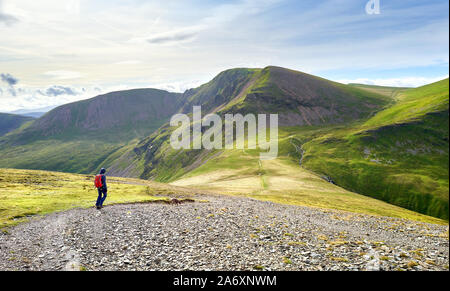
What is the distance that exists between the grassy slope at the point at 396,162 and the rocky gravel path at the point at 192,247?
402 ft

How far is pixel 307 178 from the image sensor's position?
11850cm

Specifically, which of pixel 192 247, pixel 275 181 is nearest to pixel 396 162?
pixel 275 181

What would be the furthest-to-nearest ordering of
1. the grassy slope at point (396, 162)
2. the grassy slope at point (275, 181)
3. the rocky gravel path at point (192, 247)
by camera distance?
the grassy slope at point (396, 162)
the grassy slope at point (275, 181)
the rocky gravel path at point (192, 247)

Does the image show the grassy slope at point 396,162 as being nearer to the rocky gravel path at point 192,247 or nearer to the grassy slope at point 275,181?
the grassy slope at point 275,181

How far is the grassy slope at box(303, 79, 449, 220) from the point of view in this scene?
123 metres

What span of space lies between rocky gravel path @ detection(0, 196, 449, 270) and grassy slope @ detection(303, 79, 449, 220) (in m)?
122

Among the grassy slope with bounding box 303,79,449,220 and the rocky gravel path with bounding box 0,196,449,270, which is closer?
the rocky gravel path with bounding box 0,196,449,270

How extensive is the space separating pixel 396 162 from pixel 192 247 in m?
182

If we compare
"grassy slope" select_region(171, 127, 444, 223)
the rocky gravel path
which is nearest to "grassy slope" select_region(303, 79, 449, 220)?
"grassy slope" select_region(171, 127, 444, 223)

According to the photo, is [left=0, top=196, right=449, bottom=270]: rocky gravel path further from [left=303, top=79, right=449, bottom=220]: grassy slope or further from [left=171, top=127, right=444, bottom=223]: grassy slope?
[left=303, top=79, right=449, bottom=220]: grassy slope

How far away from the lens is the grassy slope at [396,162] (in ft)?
404

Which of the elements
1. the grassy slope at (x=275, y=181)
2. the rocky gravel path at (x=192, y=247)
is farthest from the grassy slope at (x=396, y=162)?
the rocky gravel path at (x=192, y=247)
